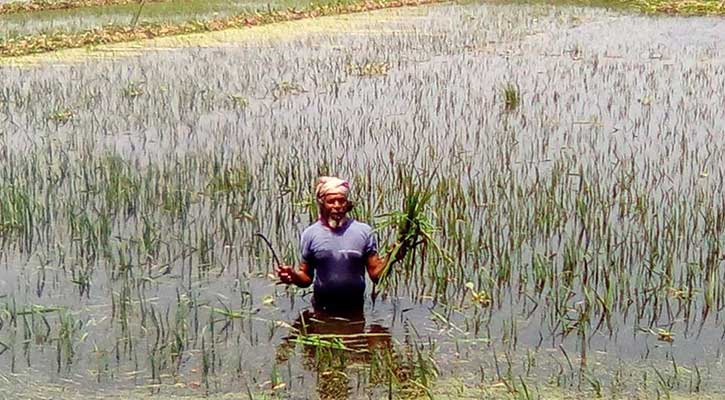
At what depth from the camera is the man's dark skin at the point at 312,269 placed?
437 cm

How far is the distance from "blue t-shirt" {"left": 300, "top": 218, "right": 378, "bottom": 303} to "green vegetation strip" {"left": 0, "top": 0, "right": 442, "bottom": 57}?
961cm

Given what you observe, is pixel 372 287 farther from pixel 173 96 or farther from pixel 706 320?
pixel 173 96

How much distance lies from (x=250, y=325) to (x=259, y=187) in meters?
2.17

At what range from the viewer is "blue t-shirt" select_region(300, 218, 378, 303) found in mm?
4426

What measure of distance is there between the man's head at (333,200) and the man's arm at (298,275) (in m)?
0.25

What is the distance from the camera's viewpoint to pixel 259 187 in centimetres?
653

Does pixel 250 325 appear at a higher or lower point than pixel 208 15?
lower

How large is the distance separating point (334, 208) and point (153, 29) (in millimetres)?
11757

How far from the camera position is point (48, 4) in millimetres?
19766

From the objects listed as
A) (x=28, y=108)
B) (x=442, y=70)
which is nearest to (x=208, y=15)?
(x=442, y=70)

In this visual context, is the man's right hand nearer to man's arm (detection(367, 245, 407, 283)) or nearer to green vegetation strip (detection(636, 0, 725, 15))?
man's arm (detection(367, 245, 407, 283))

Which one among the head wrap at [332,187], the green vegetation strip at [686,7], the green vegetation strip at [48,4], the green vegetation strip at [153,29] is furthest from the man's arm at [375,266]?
the green vegetation strip at [48,4]

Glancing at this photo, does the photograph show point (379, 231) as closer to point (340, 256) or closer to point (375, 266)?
point (375, 266)

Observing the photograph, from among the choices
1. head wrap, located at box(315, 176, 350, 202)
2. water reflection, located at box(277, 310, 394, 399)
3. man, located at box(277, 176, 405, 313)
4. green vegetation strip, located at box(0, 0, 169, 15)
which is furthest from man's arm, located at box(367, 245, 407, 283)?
green vegetation strip, located at box(0, 0, 169, 15)
